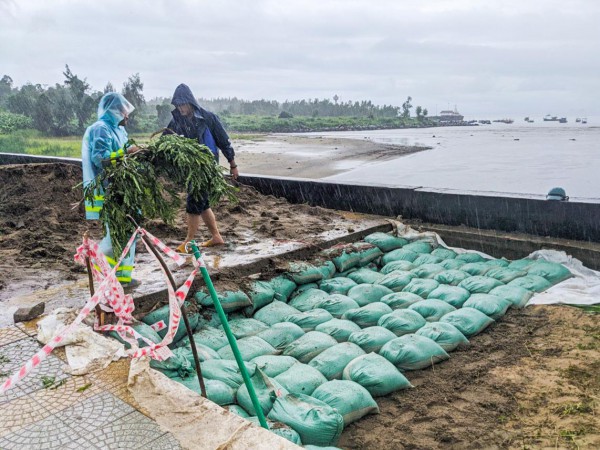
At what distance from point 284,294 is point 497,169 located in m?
21.1

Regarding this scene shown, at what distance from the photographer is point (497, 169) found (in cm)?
2369

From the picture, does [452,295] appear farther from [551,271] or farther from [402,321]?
[551,271]

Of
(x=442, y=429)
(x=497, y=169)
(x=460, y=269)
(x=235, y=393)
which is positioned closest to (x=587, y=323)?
(x=460, y=269)

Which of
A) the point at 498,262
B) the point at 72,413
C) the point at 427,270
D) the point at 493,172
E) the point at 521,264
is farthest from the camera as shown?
the point at 493,172

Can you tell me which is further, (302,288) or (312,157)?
(312,157)

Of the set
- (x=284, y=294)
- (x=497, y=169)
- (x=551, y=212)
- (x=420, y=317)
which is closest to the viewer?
(x=420, y=317)

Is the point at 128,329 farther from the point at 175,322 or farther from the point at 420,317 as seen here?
the point at 420,317

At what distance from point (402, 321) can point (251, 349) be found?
129 cm

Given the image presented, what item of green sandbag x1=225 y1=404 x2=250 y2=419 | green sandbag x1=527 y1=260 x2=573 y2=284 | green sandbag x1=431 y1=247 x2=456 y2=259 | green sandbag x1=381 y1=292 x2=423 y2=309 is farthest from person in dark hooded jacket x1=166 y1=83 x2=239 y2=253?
green sandbag x1=527 y1=260 x2=573 y2=284

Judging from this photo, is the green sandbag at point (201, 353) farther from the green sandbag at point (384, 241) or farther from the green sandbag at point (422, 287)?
the green sandbag at point (384, 241)

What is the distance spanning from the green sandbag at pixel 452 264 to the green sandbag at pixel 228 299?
7.73 ft

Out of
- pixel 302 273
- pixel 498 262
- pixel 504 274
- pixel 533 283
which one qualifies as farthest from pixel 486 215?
pixel 302 273

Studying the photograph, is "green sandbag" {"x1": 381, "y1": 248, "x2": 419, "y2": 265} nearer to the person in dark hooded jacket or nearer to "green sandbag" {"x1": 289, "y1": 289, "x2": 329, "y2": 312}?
"green sandbag" {"x1": 289, "y1": 289, "x2": 329, "y2": 312}

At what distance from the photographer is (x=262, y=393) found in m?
2.98
